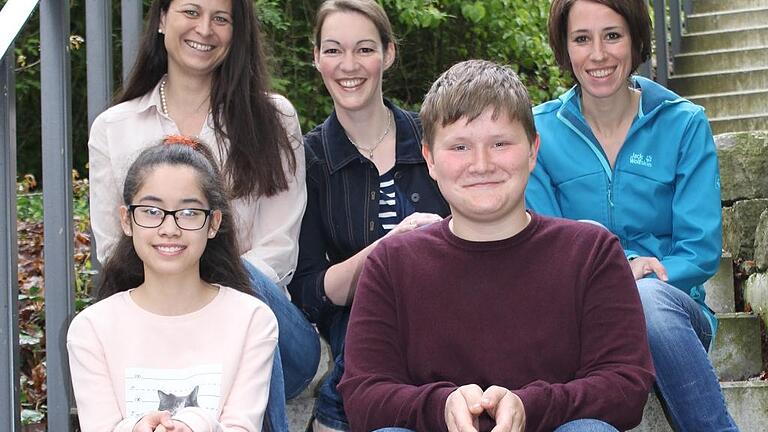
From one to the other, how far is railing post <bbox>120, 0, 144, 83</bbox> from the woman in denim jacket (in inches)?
20.4

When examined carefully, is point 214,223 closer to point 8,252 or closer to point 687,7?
point 8,252

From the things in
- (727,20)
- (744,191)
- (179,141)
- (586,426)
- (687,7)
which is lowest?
(586,426)

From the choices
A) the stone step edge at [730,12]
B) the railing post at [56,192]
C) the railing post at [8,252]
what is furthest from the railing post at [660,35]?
the railing post at [8,252]

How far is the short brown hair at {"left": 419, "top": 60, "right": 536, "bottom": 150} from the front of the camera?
2330mm

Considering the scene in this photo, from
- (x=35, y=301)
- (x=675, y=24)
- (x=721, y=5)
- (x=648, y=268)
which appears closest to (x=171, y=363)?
(x=648, y=268)

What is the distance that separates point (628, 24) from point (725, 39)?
134 inches

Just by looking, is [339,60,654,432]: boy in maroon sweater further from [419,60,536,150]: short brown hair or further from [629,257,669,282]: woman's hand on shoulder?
[629,257,669,282]: woman's hand on shoulder

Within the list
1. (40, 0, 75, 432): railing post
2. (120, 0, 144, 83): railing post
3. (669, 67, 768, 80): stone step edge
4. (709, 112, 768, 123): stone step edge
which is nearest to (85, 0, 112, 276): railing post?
(120, 0, 144, 83): railing post

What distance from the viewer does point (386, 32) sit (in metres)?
3.16

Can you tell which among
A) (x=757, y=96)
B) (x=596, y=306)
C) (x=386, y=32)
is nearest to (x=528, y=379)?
(x=596, y=306)

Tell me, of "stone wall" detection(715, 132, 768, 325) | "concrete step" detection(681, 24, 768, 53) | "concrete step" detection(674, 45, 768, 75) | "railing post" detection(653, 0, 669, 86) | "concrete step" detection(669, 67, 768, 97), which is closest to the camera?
"stone wall" detection(715, 132, 768, 325)

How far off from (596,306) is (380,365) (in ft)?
1.43

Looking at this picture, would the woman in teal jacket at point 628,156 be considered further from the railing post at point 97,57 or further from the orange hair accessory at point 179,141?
the railing post at point 97,57

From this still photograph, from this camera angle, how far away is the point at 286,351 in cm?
272
